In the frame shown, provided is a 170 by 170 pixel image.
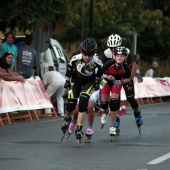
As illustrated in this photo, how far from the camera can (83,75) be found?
43.2 ft

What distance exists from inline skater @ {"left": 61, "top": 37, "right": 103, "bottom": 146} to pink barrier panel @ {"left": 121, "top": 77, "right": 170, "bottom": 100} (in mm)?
14876

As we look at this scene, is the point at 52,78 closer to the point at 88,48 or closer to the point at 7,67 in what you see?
the point at 7,67

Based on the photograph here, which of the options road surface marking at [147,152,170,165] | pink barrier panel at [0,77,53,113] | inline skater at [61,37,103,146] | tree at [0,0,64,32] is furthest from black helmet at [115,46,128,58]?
tree at [0,0,64,32]

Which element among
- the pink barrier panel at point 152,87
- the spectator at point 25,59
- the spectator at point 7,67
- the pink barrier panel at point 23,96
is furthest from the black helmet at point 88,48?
the pink barrier panel at point 152,87

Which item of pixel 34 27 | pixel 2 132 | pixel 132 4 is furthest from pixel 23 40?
pixel 132 4

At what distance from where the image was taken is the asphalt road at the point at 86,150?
10.3m

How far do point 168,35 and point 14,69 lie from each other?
80.0 feet

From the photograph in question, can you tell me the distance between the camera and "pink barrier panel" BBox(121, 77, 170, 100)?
2848 cm

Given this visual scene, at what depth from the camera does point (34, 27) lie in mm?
20516

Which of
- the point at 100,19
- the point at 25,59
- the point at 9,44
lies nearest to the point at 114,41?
the point at 9,44

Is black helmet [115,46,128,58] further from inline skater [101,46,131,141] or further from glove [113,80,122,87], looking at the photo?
glove [113,80,122,87]

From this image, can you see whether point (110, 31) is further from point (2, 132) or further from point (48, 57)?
point (2, 132)

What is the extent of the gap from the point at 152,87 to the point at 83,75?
56.0 ft

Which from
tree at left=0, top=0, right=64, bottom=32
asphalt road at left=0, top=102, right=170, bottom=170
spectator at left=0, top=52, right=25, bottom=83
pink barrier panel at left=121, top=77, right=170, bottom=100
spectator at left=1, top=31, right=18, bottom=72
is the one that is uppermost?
tree at left=0, top=0, right=64, bottom=32
